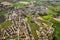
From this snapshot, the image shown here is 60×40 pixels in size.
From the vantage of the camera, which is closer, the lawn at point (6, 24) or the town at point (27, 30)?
the town at point (27, 30)

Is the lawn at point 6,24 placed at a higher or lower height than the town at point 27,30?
higher

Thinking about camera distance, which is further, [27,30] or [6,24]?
[6,24]

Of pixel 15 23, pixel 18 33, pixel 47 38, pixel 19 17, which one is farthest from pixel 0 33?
pixel 19 17

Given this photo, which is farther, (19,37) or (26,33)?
(26,33)

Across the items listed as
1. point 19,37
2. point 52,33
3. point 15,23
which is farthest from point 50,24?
point 19,37

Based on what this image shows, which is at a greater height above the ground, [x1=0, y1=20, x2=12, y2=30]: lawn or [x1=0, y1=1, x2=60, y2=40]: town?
[x1=0, y1=20, x2=12, y2=30]: lawn

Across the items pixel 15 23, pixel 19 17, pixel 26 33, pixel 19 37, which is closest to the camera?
pixel 19 37

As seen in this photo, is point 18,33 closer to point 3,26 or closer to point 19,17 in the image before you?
point 3,26

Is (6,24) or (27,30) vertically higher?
(6,24)

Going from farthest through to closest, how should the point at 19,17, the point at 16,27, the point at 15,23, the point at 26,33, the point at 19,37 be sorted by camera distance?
the point at 19,17 → the point at 15,23 → the point at 16,27 → the point at 26,33 → the point at 19,37

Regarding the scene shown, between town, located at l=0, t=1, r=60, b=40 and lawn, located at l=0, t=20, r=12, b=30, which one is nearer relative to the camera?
town, located at l=0, t=1, r=60, b=40
